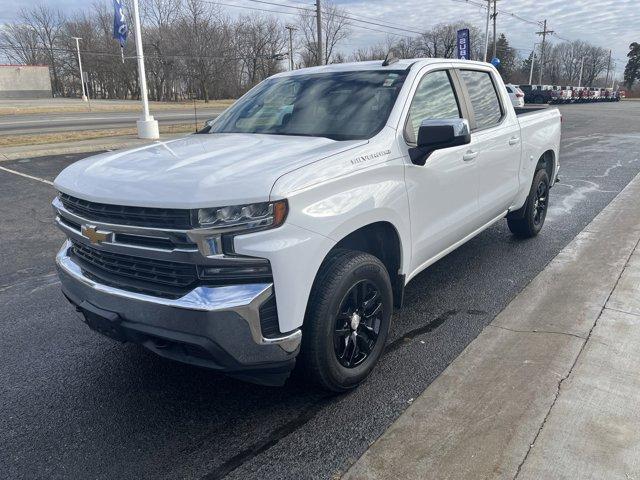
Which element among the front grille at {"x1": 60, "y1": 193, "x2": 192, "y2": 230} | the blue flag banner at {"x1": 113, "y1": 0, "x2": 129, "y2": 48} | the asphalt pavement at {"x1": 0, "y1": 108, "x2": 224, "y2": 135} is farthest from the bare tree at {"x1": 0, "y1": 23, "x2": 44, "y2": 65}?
the front grille at {"x1": 60, "y1": 193, "x2": 192, "y2": 230}

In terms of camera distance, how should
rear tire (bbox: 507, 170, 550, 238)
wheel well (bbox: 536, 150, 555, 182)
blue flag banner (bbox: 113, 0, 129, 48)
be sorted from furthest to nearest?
blue flag banner (bbox: 113, 0, 129, 48) < wheel well (bbox: 536, 150, 555, 182) < rear tire (bbox: 507, 170, 550, 238)

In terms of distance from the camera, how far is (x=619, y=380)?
3059 millimetres

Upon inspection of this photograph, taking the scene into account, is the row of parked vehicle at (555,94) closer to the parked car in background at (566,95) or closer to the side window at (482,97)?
the parked car in background at (566,95)

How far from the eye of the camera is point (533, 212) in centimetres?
584

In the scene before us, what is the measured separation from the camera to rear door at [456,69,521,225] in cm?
436

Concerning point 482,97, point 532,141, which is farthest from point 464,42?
point 482,97

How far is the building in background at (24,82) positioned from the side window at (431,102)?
7430 cm

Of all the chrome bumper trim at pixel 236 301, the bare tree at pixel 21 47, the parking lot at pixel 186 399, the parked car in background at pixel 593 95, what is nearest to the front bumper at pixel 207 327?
the chrome bumper trim at pixel 236 301

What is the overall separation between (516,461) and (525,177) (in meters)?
3.60

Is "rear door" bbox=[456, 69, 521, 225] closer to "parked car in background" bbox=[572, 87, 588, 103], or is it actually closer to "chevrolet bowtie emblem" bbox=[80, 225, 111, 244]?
"chevrolet bowtie emblem" bbox=[80, 225, 111, 244]

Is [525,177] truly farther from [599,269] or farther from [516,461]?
[516,461]

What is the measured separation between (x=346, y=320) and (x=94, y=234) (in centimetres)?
141

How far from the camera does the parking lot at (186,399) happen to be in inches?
100.0

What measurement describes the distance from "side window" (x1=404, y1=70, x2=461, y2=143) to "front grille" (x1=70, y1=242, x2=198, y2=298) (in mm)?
1720
